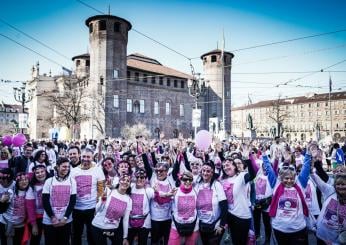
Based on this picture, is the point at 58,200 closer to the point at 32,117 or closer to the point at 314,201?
the point at 314,201

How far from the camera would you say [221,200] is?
458cm

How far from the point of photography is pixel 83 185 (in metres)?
5.15

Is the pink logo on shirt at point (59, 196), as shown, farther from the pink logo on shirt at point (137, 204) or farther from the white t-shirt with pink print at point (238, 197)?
the white t-shirt with pink print at point (238, 197)

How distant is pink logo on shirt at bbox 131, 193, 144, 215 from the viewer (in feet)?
15.6

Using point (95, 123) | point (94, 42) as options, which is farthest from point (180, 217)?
point (94, 42)

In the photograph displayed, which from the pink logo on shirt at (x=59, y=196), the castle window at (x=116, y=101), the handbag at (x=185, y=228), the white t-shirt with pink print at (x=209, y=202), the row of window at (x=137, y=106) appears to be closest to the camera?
the handbag at (x=185, y=228)

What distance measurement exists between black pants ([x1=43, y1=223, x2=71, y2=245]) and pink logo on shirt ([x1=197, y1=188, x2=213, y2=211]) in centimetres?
218

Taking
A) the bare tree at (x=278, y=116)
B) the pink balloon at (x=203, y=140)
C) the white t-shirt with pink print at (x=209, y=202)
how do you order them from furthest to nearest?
1. the bare tree at (x=278, y=116)
2. the pink balloon at (x=203, y=140)
3. the white t-shirt with pink print at (x=209, y=202)

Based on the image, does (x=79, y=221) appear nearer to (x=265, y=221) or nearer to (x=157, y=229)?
(x=157, y=229)

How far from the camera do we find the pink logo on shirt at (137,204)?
477 centimetres

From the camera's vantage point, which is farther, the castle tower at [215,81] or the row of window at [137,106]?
the castle tower at [215,81]

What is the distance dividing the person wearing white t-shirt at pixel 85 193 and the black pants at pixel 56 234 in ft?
1.28

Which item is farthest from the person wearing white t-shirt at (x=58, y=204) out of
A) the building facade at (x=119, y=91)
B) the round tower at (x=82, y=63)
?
the round tower at (x=82, y=63)

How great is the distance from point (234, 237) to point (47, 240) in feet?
9.96
